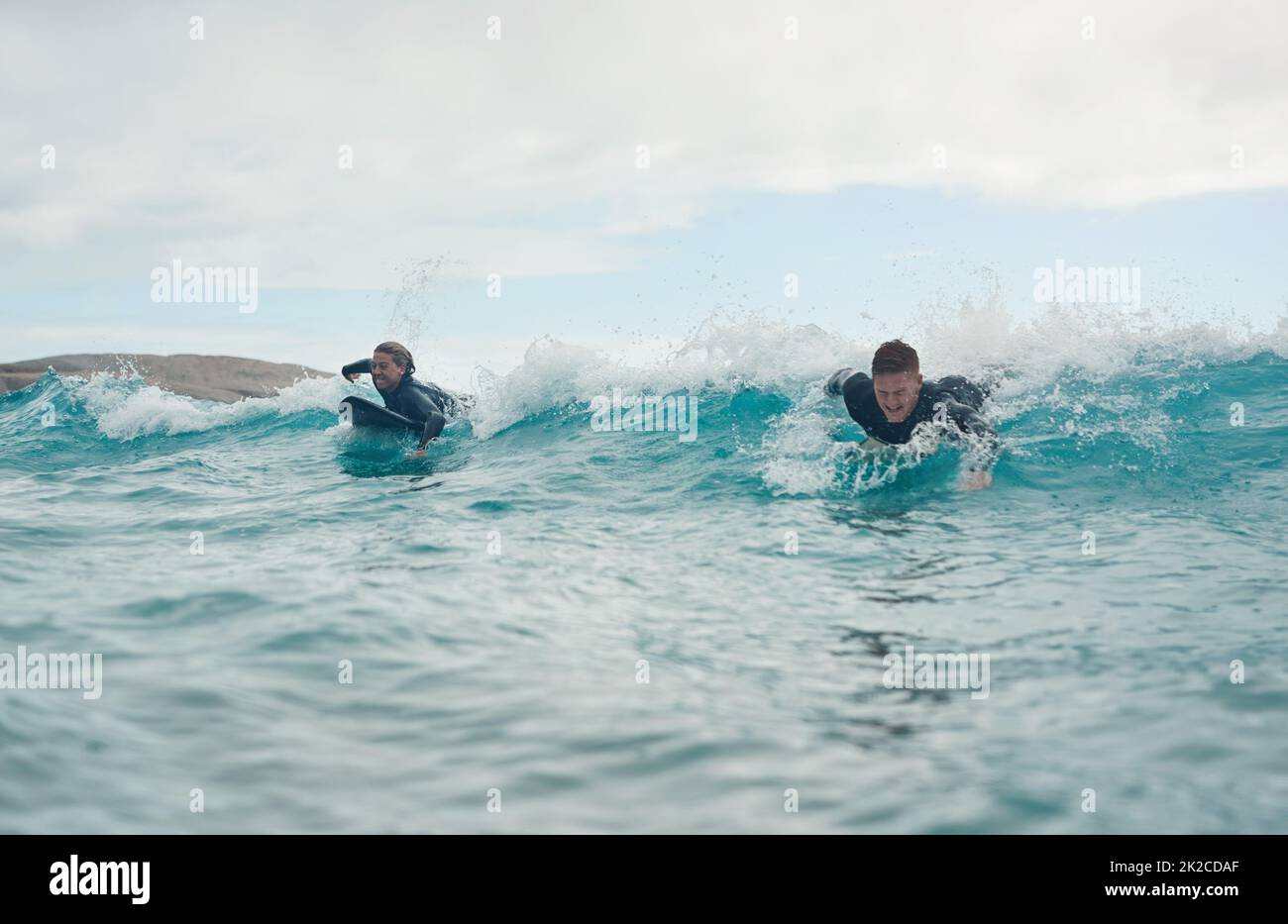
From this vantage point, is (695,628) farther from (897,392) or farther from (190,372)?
(190,372)

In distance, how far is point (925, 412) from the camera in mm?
9594

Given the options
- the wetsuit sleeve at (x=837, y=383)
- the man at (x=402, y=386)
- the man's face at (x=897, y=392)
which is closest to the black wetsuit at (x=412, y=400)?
the man at (x=402, y=386)

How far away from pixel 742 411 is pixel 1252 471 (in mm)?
5819

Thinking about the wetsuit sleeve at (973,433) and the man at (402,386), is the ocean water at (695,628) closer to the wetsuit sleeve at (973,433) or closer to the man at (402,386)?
the wetsuit sleeve at (973,433)

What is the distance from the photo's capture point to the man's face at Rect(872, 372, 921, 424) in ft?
30.0

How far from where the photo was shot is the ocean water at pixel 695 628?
373cm

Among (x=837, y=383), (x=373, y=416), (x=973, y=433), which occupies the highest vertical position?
(x=837, y=383)

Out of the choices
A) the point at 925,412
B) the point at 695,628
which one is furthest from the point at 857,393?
the point at 695,628

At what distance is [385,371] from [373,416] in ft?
2.76

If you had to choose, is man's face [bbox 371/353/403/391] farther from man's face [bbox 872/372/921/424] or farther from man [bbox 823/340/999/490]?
man's face [bbox 872/372/921/424]

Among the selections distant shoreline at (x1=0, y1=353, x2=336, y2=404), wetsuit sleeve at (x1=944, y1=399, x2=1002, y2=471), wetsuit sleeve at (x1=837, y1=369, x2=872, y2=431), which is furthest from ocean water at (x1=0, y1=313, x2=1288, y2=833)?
distant shoreline at (x1=0, y1=353, x2=336, y2=404)

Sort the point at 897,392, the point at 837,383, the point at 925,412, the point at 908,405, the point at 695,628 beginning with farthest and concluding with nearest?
the point at 837,383
the point at 925,412
the point at 908,405
the point at 897,392
the point at 695,628
